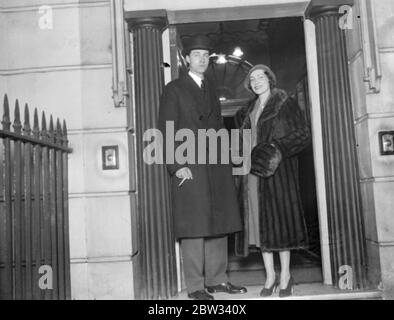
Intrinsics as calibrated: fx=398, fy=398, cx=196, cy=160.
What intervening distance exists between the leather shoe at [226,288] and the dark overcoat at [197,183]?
496 mm

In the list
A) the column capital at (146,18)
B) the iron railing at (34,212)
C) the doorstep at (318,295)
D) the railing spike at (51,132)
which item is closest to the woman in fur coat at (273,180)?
the doorstep at (318,295)

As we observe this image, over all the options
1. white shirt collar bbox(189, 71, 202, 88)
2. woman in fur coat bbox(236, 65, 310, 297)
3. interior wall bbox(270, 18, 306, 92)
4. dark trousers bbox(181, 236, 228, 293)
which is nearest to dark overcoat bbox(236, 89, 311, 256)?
woman in fur coat bbox(236, 65, 310, 297)

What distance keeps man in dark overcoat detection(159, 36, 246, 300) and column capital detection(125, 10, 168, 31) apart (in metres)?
0.38

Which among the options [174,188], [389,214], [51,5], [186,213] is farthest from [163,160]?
[389,214]

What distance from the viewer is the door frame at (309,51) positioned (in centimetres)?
377

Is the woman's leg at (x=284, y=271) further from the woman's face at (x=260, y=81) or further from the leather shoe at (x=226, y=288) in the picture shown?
the woman's face at (x=260, y=81)

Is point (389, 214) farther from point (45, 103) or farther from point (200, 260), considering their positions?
point (45, 103)

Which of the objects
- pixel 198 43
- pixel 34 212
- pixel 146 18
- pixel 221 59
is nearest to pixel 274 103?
pixel 198 43

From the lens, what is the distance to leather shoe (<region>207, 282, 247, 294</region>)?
11.6 ft

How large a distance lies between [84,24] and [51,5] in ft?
1.20

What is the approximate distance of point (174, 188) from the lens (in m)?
3.54

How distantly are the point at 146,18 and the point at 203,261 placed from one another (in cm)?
230

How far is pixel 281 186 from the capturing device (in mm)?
3490

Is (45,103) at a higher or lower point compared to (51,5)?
lower
